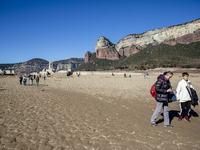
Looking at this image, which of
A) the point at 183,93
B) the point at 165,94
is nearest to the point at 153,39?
the point at 183,93

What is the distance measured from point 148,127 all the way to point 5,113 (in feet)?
18.2

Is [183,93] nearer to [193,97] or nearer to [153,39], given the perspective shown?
[193,97]

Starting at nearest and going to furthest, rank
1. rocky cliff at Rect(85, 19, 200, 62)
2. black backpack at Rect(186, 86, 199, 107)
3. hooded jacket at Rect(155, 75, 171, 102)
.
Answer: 1. hooded jacket at Rect(155, 75, 171, 102)
2. black backpack at Rect(186, 86, 199, 107)
3. rocky cliff at Rect(85, 19, 200, 62)

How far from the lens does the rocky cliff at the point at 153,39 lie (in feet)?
277

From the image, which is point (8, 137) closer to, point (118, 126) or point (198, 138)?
point (118, 126)

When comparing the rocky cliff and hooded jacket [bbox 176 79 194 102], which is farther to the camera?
the rocky cliff

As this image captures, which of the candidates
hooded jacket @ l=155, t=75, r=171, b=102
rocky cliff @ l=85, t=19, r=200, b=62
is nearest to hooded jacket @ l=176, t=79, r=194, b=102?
hooded jacket @ l=155, t=75, r=171, b=102

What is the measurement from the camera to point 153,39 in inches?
4353

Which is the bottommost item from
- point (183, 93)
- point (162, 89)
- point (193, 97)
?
point (193, 97)

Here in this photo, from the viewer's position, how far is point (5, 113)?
188 inches

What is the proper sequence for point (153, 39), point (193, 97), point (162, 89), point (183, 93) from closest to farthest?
point (162, 89) < point (193, 97) < point (183, 93) < point (153, 39)

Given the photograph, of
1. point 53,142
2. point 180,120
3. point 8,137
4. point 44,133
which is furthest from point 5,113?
point 180,120

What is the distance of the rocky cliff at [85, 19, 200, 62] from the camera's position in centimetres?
8438

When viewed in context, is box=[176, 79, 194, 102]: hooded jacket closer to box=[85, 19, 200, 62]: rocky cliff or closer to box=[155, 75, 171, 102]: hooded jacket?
box=[155, 75, 171, 102]: hooded jacket
